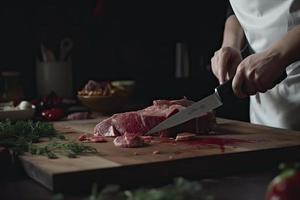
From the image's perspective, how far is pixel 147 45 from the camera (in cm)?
316

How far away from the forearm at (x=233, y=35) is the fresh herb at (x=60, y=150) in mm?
885

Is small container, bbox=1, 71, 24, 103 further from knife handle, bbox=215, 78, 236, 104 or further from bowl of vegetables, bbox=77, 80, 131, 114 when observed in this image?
knife handle, bbox=215, 78, 236, 104

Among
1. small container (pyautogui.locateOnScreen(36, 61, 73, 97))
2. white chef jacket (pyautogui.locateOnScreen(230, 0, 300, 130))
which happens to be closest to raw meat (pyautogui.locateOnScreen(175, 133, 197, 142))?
white chef jacket (pyautogui.locateOnScreen(230, 0, 300, 130))

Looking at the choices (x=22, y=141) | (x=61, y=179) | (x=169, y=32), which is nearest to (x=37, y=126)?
(x=22, y=141)

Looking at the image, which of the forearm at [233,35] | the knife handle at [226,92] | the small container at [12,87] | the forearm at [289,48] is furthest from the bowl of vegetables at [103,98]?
the forearm at [289,48]

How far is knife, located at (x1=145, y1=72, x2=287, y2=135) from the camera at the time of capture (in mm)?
1647

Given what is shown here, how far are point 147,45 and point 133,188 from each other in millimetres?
1988

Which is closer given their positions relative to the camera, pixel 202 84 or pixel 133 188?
pixel 133 188

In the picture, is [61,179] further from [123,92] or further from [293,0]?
[123,92]

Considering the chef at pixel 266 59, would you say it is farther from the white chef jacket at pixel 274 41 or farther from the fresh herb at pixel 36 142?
the fresh herb at pixel 36 142

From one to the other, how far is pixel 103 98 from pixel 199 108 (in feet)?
2.28

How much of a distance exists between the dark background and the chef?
0.78 metres

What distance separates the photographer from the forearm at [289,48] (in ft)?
5.34

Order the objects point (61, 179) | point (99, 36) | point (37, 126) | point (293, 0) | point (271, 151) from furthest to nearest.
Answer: point (99, 36) → point (293, 0) → point (37, 126) → point (271, 151) → point (61, 179)
